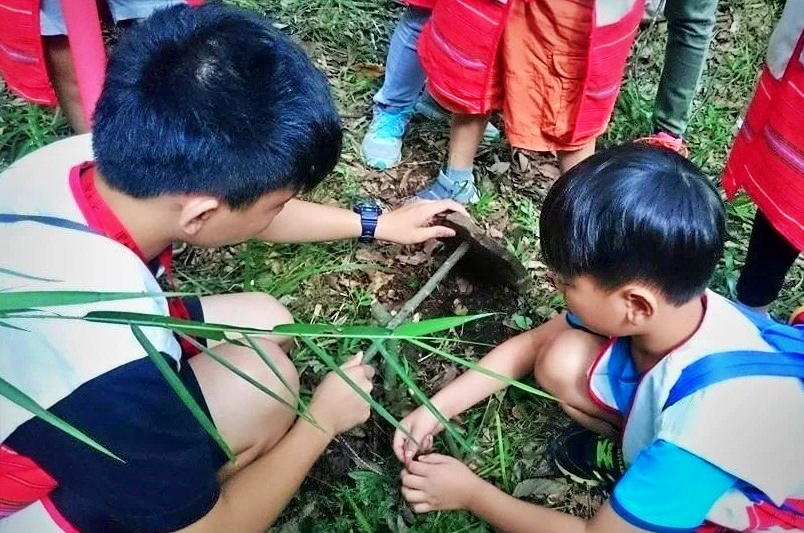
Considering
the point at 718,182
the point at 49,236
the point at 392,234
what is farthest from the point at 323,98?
the point at 718,182

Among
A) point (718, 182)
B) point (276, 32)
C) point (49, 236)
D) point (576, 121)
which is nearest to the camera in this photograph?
point (49, 236)

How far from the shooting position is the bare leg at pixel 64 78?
1946mm

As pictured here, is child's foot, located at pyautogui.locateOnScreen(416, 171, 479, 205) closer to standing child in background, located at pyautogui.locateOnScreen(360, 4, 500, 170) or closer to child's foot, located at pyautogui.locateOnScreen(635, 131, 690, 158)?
standing child in background, located at pyautogui.locateOnScreen(360, 4, 500, 170)

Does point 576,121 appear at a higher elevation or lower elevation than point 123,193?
lower

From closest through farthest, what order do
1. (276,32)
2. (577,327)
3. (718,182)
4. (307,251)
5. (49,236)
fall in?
(49,236), (276,32), (577,327), (307,251), (718,182)

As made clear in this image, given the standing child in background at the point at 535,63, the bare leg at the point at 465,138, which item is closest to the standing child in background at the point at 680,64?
the standing child in background at the point at 535,63

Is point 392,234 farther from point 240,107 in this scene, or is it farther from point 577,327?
point 240,107

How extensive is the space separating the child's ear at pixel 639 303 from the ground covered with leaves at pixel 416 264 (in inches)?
19.7

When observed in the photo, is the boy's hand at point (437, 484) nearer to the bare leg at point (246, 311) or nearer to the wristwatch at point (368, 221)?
the bare leg at point (246, 311)

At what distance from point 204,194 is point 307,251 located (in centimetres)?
101

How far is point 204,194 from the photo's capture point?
1175 millimetres

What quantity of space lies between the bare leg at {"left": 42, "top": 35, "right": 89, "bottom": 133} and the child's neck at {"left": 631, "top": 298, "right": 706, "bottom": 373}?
1283 mm

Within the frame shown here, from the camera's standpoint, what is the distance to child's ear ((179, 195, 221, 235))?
46.0 inches

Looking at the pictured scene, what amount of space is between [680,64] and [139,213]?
1.69 metres
